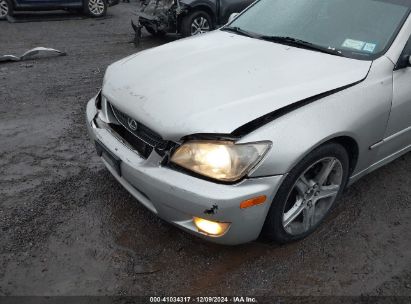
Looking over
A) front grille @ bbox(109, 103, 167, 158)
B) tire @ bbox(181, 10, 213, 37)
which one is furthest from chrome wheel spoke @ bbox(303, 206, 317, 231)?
tire @ bbox(181, 10, 213, 37)

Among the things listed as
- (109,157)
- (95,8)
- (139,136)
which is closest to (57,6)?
(95,8)

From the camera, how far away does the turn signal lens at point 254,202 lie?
2.07 metres

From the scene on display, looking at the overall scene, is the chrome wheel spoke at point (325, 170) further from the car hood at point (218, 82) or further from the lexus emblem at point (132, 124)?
the lexus emblem at point (132, 124)

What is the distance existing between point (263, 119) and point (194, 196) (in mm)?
570

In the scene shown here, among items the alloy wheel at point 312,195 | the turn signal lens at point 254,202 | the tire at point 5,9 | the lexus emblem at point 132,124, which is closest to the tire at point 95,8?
the tire at point 5,9

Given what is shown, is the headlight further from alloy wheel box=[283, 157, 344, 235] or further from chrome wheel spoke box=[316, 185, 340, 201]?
chrome wheel spoke box=[316, 185, 340, 201]

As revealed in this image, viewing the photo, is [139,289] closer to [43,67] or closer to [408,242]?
[408,242]

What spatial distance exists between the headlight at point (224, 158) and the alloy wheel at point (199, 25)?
238 inches

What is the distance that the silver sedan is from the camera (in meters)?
2.11

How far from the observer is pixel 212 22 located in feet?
26.1

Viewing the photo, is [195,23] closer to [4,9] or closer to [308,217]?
[4,9]

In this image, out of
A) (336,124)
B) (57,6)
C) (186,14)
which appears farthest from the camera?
(57,6)

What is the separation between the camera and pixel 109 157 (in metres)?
2.58

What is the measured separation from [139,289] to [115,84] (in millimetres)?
1330
